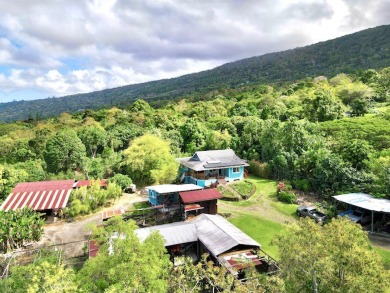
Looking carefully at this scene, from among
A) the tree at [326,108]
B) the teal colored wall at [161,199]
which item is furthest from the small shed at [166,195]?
the tree at [326,108]

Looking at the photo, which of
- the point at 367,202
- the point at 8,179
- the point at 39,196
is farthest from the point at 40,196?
the point at 367,202

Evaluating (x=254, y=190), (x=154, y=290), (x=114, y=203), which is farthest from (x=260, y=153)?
(x=154, y=290)

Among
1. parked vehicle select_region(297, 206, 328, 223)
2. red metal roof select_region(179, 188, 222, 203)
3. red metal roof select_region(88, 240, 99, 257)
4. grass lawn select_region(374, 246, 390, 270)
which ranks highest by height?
red metal roof select_region(179, 188, 222, 203)

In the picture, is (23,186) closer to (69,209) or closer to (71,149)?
(69,209)

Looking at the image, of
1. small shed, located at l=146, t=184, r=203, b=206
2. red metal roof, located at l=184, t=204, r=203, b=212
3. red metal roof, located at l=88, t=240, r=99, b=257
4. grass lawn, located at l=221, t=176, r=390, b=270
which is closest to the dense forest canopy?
grass lawn, located at l=221, t=176, r=390, b=270

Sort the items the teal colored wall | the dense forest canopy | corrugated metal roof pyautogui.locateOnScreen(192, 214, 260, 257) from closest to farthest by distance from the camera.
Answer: corrugated metal roof pyautogui.locateOnScreen(192, 214, 260, 257)
the teal colored wall
the dense forest canopy

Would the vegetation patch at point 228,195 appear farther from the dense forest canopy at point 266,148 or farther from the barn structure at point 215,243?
the barn structure at point 215,243

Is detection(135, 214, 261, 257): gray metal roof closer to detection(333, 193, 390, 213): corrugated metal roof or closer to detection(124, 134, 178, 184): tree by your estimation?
detection(333, 193, 390, 213): corrugated metal roof
